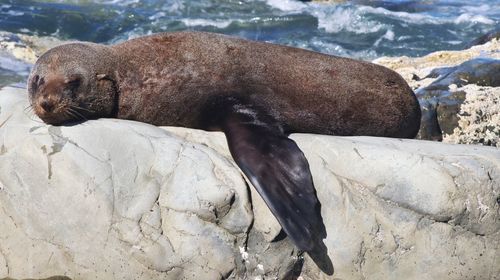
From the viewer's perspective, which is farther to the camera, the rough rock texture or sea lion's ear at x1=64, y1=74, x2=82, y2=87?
the rough rock texture

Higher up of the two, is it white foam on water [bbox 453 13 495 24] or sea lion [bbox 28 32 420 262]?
sea lion [bbox 28 32 420 262]

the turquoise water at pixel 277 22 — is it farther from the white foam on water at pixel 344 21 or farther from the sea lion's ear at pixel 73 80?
the sea lion's ear at pixel 73 80

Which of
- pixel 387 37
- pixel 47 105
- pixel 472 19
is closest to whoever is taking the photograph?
pixel 47 105

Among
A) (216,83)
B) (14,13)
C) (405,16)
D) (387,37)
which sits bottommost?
(405,16)

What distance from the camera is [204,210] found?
525cm

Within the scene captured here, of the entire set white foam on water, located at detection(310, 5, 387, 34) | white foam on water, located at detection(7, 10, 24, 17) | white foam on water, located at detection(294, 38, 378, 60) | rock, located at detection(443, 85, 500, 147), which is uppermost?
rock, located at detection(443, 85, 500, 147)

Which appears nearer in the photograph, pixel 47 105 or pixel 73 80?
pixel 47 105

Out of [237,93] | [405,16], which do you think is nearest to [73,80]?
[237,93]

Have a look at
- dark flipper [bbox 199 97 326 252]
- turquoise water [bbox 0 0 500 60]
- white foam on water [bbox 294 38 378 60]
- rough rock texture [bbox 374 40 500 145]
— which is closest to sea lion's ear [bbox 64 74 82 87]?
dark flipper [bbox 199 97 326 252]

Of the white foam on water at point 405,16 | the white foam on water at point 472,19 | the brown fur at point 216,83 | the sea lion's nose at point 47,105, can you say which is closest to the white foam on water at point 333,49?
the white foam on water at point 405,16

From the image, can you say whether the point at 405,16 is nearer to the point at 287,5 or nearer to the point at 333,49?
the point at 287,5

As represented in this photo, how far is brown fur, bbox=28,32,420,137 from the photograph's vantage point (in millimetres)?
6352

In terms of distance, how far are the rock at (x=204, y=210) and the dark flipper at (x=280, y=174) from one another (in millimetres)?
107

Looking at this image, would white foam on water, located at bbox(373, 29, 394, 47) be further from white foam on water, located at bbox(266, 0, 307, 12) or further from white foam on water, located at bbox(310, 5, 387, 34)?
white foam on water, located at bbox(266, 0, 307, 12)
